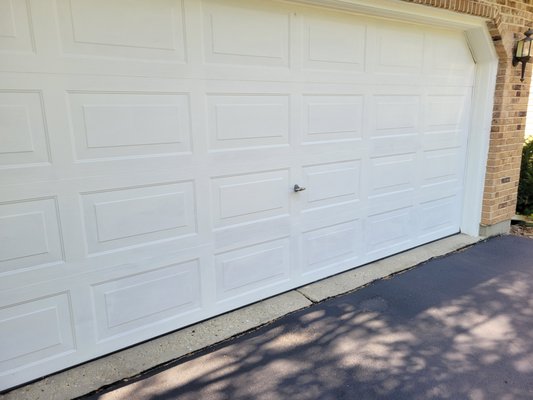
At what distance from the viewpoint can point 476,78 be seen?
4328 millimetres

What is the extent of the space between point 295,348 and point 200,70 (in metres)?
1.93

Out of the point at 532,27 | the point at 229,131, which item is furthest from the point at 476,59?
the point at 229,131

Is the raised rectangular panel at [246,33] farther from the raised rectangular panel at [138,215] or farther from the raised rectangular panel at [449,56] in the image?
the raised rectangular panel at [449,56]

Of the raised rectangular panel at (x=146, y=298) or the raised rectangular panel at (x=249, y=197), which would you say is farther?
the raised rectangular panel at (x=249, y=197)

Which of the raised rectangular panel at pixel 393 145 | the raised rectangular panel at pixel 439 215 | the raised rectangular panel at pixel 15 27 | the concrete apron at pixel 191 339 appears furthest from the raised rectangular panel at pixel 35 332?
the raised rectangular panel at pixel 439 215

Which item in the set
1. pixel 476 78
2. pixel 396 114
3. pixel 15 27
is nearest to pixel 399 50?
pixel 396 114

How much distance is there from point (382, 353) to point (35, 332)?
6.92 feet

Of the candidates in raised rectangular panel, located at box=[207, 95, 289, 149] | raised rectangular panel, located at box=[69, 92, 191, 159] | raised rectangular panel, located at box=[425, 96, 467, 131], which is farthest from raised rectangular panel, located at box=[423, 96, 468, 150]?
raised rectangular panel, located at box=[69, 92, 191, 159]

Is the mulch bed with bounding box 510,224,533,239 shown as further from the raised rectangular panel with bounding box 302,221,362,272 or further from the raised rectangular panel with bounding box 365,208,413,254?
the raised rectangular panel with bounding box 302,221,362,272

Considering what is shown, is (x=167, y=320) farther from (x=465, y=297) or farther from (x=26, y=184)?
(x=465, y=297)

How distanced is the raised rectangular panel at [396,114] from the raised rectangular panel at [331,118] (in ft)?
0.82

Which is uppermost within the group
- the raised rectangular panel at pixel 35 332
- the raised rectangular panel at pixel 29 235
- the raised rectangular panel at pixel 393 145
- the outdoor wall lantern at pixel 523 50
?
the outdoor wall lantern at pixel 523 50

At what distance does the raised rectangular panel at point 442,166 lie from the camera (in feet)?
13.6

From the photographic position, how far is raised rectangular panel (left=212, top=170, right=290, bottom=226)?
2.78m
